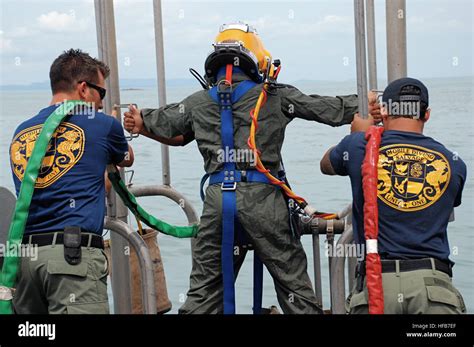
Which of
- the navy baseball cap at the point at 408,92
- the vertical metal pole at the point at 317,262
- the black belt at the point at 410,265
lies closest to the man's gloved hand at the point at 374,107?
the navy baseball cap at the point at 408,92

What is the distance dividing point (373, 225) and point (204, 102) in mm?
1165

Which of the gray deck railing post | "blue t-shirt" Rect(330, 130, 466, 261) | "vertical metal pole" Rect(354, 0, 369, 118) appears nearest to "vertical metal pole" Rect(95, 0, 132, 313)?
the gray deck railing post

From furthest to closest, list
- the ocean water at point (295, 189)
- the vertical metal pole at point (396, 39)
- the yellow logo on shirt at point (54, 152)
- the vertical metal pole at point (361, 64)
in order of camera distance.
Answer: the ocean water at point (295, 189) → the vertical metal pole at point (361, 64) → the vertical metal pole at point (396, 39) → the yellow logo on shirt at point (54, 152)

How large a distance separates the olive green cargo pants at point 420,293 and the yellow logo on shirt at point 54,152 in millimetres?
1382

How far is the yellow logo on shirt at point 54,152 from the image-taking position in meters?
3.76

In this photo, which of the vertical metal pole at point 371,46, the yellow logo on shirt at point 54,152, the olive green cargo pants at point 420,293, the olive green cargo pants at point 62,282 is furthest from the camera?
the vertical metal pole at point 371,46

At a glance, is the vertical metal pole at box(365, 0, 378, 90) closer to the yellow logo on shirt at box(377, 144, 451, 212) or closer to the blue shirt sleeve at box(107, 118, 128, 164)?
the yellow logo on shirt at box(377, 144, 451, 212)

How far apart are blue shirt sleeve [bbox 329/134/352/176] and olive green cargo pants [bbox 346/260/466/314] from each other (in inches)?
20.3

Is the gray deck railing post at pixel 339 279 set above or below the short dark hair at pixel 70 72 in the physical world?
below

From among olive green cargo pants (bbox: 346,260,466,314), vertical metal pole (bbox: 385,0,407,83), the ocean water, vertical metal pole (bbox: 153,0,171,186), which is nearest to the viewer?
olive green cargo pants (bbox: 346,260,466,314)

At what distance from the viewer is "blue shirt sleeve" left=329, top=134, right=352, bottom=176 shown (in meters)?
3.79

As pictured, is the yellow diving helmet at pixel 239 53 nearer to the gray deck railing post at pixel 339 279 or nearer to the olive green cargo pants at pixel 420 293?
the gray deck railing post at pixel 339 279

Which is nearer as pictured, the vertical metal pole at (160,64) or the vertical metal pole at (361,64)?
the vertical metal pole at (361,64)
